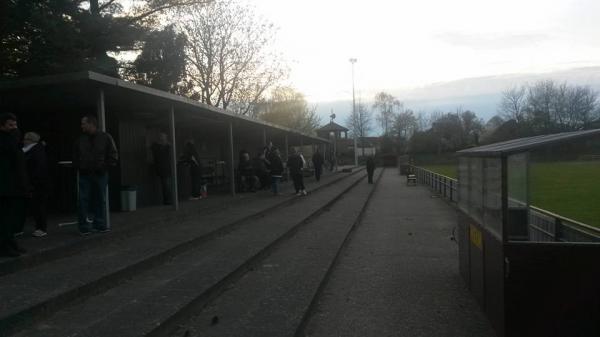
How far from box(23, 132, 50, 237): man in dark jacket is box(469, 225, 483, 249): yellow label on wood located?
18.5ft

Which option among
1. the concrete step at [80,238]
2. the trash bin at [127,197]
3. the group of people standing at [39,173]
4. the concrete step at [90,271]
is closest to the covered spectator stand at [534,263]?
the concrete step at [90,271]

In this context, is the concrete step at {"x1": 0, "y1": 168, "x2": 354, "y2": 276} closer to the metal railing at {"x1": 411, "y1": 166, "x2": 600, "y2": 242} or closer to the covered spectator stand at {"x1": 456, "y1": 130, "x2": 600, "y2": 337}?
the covered spectator stand at {"x1": 456, "y1": 130, "x2": 600, "y2": 337}

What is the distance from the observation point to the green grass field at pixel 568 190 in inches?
193

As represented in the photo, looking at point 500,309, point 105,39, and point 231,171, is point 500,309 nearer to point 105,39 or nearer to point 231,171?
point 231,171

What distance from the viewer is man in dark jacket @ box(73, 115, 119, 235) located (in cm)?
728

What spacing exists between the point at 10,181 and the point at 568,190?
58.4 feet

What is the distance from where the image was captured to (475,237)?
18.1 feet

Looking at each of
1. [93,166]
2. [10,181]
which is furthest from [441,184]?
[10,181]

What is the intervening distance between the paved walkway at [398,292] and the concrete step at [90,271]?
2.23 m

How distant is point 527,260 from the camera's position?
4074 mm

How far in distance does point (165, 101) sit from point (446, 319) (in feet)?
23.5

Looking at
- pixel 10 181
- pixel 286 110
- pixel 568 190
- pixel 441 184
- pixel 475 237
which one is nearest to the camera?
pixel 475 237

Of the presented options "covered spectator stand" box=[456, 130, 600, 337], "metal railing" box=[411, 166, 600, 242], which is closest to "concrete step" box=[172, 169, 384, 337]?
"covered spectator stand" box=[456, 130, 600, 337]

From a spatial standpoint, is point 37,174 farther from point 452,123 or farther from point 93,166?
point 452,123
